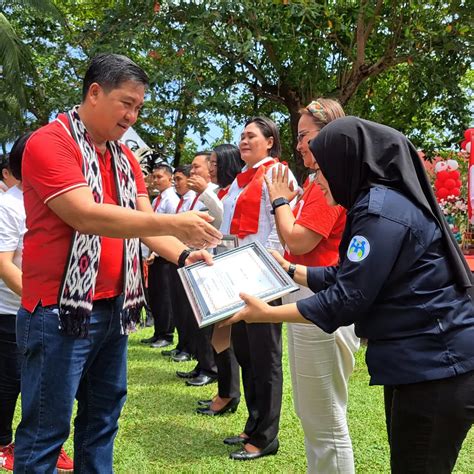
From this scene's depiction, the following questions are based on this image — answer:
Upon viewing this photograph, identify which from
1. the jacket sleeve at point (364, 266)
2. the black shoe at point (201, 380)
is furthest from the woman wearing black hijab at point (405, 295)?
the black shoe at point (201, 380)

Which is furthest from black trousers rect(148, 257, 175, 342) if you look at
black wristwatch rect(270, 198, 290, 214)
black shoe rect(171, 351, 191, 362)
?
black wristwatch rect(270, 198, 290, 214)

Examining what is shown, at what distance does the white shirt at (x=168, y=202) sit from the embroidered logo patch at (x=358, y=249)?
5.44 m

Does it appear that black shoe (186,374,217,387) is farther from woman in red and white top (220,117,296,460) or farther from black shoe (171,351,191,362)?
woman in red and white top (220,117,296,460)

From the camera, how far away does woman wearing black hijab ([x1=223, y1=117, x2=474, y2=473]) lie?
1.85 metres

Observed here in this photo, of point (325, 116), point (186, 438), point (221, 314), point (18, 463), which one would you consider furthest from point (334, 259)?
point (186, 438)

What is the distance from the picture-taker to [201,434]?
418 cm

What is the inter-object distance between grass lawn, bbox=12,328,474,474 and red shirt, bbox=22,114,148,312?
175cm

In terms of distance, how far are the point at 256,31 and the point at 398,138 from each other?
8936 mm

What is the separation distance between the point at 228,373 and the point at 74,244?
2560 millimetres

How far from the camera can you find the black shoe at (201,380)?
5.39 meters

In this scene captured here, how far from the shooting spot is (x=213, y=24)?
10.0m

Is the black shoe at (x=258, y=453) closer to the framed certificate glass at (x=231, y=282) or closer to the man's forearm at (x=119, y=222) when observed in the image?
the framed certificate glass at (x=231, y=282)

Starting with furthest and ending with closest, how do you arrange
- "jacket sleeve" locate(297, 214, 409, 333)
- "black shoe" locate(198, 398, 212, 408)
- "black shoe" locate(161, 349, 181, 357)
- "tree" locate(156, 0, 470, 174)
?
"tree" locate(156, 0, 470, 174) → "black shoe" locate(161, 349, 181, 357) → "black shoe" locate(198, 398, 212, 408) → "jacket sleeve" locate(297, 214, 409, 333)

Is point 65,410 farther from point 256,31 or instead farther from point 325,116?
point 256,31
